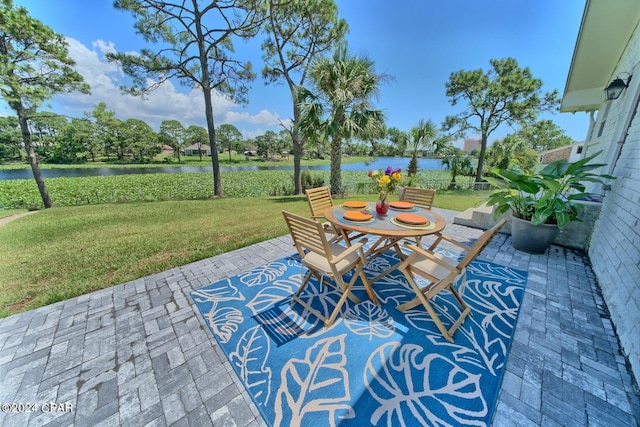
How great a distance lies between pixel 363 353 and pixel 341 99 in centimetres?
694

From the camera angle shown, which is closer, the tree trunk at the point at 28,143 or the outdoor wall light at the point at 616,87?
the outdoor wall light at the point at 616,87

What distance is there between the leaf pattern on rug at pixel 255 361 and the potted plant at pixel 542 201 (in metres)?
3.94

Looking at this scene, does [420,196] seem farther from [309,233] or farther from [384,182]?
[309,233]

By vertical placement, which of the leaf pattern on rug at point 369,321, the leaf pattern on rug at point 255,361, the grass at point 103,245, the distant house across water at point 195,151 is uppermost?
the distant house across water at point 195,151

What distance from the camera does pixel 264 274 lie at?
9.71 ft

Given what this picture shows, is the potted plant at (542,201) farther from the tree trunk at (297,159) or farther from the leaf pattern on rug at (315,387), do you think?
the tree trunk at (297,159)

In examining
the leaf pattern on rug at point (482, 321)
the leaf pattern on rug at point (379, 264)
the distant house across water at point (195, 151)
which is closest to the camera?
the leaf pattern on rug at point (482, 321)

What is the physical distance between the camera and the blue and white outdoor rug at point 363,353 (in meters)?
1.38

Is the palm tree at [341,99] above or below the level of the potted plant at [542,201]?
above

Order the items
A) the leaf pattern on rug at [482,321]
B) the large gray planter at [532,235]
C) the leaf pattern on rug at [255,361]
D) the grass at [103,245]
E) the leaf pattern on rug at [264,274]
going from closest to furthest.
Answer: the leaf pattern on rug at [255,361], the leaf pattern on rug at [482,321], the grass at [103,245], the leaf pattern on rug at [264,274], the large gray planter at [532,235]

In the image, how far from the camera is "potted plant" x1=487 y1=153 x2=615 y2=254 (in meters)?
3.15

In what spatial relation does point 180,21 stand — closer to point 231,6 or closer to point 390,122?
point 231,6

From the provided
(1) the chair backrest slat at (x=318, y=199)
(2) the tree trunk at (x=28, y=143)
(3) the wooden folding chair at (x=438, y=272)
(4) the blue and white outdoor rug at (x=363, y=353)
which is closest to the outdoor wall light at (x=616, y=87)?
(4) the blue and white outdoor rug at (x=363, y=353)

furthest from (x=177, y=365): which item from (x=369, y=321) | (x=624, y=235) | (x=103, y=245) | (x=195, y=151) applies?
(x=195, y=151)
